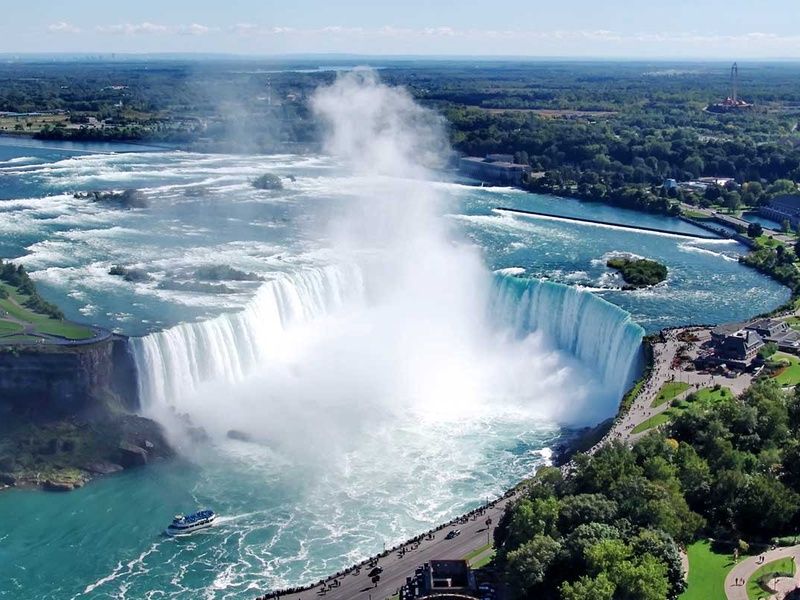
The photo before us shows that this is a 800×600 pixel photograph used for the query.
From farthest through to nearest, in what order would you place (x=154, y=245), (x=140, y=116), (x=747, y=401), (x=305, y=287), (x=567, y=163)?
(x=140, y=116) < (x=567, y=163) < (x=154, y=245) < (x=305, y=287) < (x=747, y=401)

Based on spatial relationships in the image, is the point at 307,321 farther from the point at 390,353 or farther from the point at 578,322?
the point at 578,322

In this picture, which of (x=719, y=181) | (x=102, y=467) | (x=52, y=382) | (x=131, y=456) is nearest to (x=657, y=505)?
(x=131, y=456)

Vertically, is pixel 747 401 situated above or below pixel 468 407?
above

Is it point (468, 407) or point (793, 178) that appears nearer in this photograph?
point (468, 407)

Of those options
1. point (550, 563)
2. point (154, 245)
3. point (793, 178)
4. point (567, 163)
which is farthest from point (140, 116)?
point (550, 563)

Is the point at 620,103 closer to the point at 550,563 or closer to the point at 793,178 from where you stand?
the point at 793,178

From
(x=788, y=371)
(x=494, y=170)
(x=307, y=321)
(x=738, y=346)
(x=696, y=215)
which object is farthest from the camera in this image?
(x=494, y=170)
